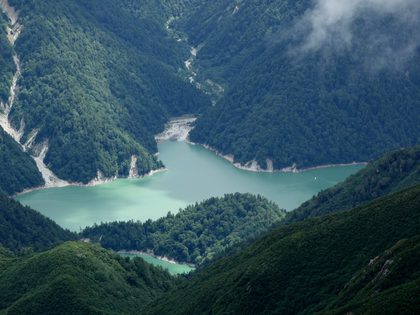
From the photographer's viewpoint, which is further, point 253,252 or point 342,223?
point 253,252

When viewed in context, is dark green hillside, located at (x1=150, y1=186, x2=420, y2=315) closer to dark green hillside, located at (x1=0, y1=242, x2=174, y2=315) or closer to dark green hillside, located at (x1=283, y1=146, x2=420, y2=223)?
dark green hillside, located at (x1=0, y1=242, x2=174, y2=315)

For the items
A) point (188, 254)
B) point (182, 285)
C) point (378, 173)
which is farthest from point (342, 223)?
point (188, 254)

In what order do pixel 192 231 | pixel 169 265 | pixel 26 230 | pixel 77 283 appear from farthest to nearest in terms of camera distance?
1. pixel 192 231
2. pixel 169 265
3. pixel 26 230
4. pixel 77 283

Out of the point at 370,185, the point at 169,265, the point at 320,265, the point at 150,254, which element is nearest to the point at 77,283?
the point at 320,265

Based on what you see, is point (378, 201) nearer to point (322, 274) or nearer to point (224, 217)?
point (322, 274)

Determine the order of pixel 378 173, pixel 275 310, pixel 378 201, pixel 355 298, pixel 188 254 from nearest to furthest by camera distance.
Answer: pixel 355 298 < pixel 275 310 < pixel 378 201 < pixel 378 173 < pixel 188 254

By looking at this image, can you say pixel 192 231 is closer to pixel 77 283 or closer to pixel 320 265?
pixel 77 283
